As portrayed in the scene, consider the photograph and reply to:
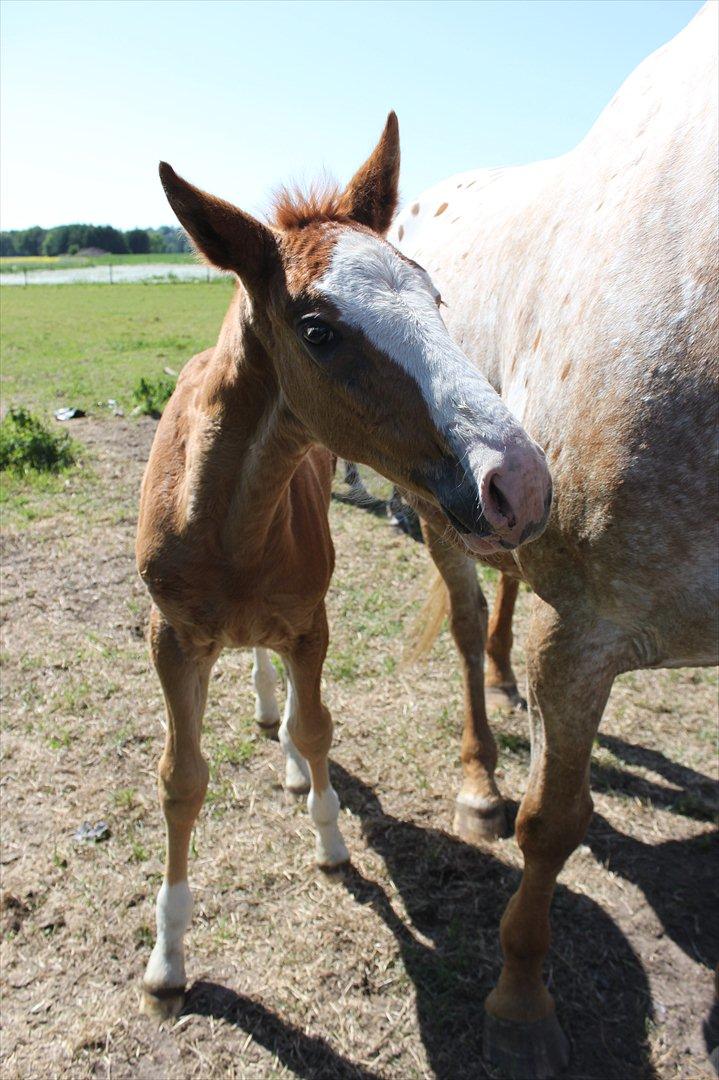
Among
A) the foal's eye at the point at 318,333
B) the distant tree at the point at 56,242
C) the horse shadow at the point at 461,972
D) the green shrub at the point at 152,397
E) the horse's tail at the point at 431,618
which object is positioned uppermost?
the distant tree at the point at 56,242

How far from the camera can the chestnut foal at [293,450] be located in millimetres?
1496

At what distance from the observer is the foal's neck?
2002 mm

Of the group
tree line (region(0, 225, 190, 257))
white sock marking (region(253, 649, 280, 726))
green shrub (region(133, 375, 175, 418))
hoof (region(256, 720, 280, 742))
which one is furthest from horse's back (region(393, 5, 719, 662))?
tree line (region(0, 225, 190, 257))

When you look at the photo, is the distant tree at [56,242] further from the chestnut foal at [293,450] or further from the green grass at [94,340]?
the chestnut foal at [293,450]

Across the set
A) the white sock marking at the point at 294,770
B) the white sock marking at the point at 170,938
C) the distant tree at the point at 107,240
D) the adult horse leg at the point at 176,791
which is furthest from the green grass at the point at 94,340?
the distant tree at the point at 107,240

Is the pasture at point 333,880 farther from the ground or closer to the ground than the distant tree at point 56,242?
closer to the ground

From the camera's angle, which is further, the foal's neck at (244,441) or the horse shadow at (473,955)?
the horse shadow at (473,955)

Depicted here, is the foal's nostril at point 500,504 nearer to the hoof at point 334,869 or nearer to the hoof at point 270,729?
the hoof at point 334,869

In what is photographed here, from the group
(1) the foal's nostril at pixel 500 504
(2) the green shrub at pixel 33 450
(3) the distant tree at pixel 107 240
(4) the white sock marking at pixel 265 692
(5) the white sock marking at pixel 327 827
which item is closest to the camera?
(1) the foal's nostril at pixel 500 504

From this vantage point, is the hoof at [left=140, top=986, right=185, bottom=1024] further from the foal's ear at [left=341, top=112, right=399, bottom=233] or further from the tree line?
the tree line

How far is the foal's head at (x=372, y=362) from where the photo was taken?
1.41 m

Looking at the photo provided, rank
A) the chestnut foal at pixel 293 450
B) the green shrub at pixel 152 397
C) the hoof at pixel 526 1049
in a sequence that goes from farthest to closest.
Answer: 1. the green shrub at pixel 152 397
2. the hoof at pixel 526 1049
3. the chestnut foal at pixel 293 450

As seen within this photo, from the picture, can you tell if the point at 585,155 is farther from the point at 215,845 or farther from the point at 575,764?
the point at 215,845

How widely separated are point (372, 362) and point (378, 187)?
68 cm
